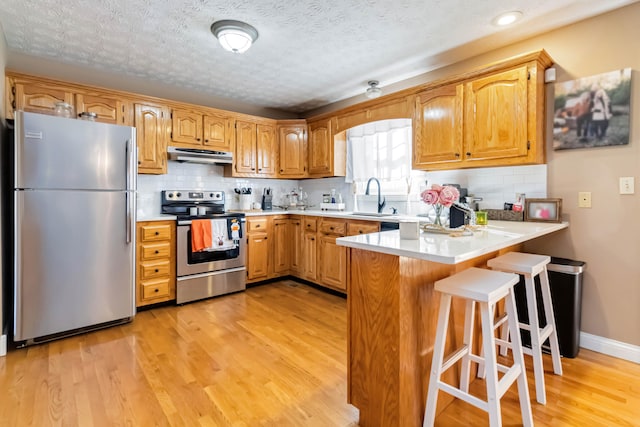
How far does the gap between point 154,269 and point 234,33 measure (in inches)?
92.2

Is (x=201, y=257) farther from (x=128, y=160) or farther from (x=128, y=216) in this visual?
(x=128, y=160)

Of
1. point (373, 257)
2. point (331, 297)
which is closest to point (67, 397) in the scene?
point (373, 257)

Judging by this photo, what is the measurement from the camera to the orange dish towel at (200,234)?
339 centimetres

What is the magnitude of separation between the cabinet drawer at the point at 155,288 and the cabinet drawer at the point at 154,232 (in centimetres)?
43

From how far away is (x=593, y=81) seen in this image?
2297 millimetres

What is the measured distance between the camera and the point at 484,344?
1.35 meters

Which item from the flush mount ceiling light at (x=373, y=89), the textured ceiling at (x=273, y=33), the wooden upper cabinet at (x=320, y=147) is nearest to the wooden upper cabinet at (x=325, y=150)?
the wooden upper cabinet at (x=320, y=147)

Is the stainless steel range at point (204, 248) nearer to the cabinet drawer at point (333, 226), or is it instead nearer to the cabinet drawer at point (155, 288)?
the cabinet drawer at point (155, 288)

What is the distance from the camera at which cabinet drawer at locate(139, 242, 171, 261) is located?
319 cm

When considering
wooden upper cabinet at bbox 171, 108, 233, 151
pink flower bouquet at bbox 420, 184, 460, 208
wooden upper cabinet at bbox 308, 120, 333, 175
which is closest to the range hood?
wooden upper cabinet at bbox 171, 108, 233, 151

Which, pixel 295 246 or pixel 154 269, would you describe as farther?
pixel 295 246

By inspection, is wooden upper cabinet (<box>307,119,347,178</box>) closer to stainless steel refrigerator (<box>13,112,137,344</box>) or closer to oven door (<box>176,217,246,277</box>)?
oven door (<box>176,217,246,277</box>)

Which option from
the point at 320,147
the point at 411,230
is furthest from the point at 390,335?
the point at 320,147

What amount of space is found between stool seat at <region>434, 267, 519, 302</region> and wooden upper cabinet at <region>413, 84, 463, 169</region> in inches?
59.2
